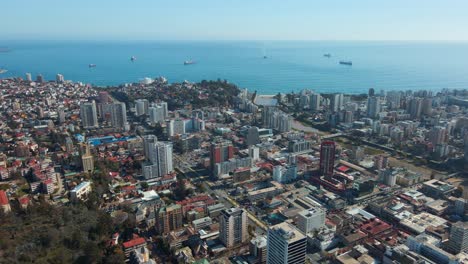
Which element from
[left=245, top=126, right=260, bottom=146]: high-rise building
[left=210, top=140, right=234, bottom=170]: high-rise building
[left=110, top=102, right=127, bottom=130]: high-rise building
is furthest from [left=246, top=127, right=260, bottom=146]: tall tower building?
[left=110, top=102, right=127, bottom=130]: high-rise building

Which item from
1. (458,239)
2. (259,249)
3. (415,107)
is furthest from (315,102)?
(259,249)

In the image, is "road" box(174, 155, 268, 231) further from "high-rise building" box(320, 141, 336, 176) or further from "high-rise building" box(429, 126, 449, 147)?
"high-rise building" box(429, 126, 449, 147)

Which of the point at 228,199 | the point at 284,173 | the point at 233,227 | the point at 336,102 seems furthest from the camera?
the point at 336,102

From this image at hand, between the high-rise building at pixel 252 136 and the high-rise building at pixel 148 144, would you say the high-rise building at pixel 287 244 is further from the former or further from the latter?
the high-rise building at pixel 252 136

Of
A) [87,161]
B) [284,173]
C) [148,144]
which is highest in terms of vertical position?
[148,144]

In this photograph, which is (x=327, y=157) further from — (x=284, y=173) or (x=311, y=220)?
(x=311, y=220)

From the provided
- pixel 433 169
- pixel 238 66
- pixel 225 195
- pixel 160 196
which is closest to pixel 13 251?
pixel 160 196
